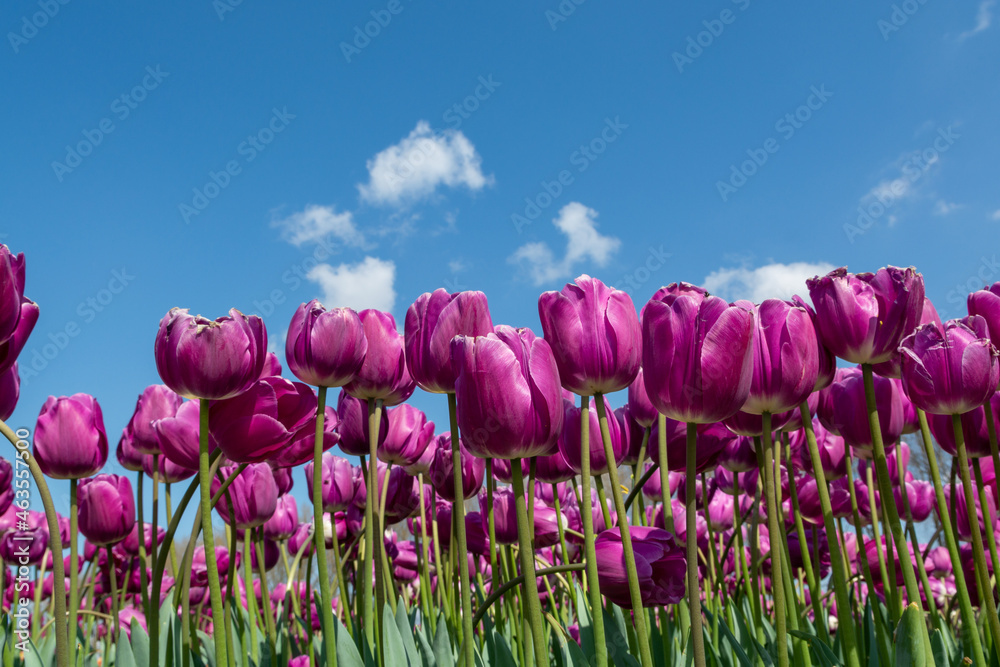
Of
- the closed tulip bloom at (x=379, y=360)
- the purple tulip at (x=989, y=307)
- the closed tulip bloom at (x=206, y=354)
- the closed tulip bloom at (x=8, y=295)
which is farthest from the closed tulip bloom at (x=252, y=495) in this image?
the purple tulip at (x=989, y=307)

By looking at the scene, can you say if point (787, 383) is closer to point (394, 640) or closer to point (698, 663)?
point (698, 663)

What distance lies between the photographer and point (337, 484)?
99.9 inches

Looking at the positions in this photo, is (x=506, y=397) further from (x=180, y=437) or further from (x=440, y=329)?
(x=180, y=437)

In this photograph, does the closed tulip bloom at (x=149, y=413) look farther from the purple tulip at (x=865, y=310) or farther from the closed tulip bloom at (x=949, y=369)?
the closed tulip bloom at (x=949, y=369)

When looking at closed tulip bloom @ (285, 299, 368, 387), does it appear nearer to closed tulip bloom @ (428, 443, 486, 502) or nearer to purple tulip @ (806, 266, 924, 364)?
closed tulip bloom @ (428, 443, 486, 502)

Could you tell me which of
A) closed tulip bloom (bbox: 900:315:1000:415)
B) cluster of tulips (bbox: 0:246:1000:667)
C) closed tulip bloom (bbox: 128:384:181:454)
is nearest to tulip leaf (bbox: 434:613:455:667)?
cluster of tulips (bbox: 0:246:1000:667)

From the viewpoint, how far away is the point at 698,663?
951 millimetres

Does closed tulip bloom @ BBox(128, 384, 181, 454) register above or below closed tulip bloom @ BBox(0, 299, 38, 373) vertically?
above

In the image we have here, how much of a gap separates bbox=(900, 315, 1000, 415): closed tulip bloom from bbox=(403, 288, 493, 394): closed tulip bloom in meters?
0.84

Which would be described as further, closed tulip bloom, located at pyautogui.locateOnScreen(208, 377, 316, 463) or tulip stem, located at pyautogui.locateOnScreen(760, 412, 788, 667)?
closed tulip bloom, located at pyautogui.locateOnScreen(208, 377, 316, 463)

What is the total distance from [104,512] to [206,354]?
1.36 metres

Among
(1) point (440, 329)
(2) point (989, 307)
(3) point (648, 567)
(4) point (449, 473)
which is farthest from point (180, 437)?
(2) point (989, 307)

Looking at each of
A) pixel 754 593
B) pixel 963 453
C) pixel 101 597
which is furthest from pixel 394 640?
pixel 101 597

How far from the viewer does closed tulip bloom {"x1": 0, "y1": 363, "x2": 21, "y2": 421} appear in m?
1.39
